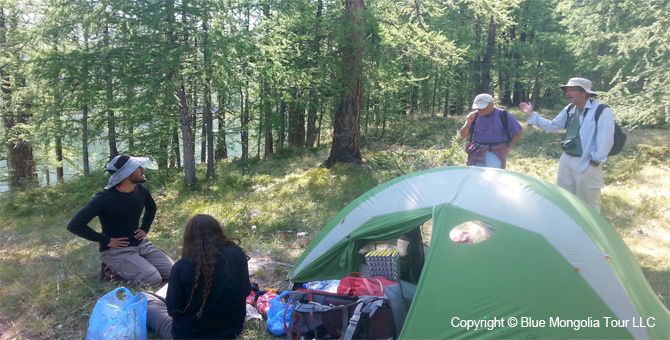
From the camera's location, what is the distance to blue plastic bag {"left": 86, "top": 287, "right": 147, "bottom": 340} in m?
3.38

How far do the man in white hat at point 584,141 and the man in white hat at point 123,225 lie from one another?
4.64 meters

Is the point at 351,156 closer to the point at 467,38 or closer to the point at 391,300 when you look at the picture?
the point at 391,300

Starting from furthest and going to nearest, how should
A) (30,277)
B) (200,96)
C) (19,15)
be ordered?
(19,15) → (200,96) → (30,277)

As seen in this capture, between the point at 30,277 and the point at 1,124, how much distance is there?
1081cm

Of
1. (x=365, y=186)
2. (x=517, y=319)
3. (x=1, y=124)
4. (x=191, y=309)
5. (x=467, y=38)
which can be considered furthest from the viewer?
(x=467, y=38)

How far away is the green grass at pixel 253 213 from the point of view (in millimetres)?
4480

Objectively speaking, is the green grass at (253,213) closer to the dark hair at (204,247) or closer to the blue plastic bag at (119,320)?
the blue plastic bag at (119,320)

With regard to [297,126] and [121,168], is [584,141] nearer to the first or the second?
[121,168]

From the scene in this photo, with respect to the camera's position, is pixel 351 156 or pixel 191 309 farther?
pixel 351 156

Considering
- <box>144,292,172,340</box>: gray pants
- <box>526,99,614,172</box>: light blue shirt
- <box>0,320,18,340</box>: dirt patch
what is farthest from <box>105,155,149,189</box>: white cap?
<box>526,99,614,172</box>: light blue shirt

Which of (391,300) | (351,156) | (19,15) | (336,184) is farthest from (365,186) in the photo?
(19,15)

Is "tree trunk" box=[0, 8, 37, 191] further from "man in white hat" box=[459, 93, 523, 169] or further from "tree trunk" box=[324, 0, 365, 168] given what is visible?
"man in white hat" box=[459, 93, 523, 169]

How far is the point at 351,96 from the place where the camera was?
10406 millimetres

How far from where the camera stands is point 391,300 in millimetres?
3523
